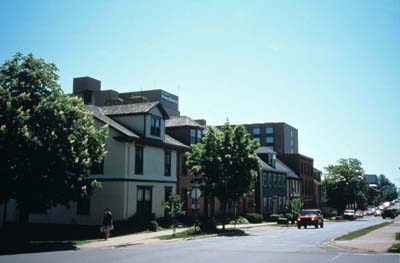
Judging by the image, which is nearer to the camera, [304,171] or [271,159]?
[271,159]

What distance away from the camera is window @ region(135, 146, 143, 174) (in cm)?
3460

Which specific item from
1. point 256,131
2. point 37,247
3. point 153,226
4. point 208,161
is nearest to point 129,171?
Result: point 153,226

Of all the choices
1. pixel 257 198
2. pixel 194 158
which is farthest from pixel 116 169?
pixel 257 198

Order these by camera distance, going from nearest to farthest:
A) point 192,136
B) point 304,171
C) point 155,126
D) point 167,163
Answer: point 155,126 < point 167,163 < point 192,136 < point 304,171

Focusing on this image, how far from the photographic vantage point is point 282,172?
6531 cm

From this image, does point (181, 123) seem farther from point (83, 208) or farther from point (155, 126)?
point (83, 208)

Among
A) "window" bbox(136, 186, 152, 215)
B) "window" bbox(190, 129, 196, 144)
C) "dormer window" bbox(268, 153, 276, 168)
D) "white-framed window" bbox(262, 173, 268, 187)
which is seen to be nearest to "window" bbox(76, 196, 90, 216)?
"window" bbox(136, 186, 152, 215)

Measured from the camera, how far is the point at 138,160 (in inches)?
1371

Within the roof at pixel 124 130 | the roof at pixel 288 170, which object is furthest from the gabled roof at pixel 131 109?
the roof at pixel 288 170

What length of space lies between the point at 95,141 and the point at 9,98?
5.27 metres

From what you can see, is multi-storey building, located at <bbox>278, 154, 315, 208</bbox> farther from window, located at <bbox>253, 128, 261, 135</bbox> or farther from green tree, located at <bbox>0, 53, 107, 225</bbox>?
green tree, located at <bbox>0, 53, 107, 225</bbox>

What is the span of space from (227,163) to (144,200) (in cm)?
740

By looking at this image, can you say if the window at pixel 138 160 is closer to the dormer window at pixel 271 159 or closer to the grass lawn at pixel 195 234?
the grass lawn at pixel 195 234

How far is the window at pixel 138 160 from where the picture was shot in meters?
34.6
